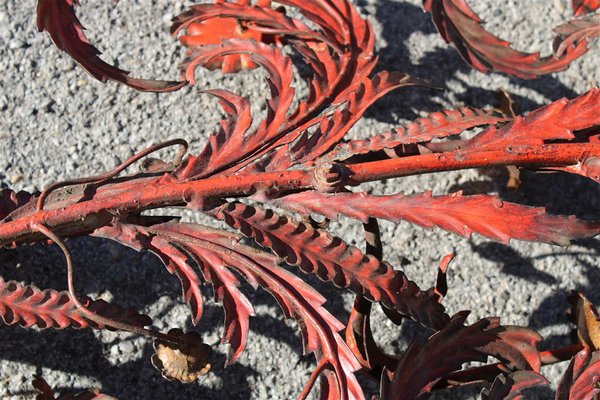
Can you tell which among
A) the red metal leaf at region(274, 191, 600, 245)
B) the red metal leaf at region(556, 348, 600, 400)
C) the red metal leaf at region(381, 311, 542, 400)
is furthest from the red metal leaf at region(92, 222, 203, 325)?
the red metal leaf at region(556, 348, 600, 400)

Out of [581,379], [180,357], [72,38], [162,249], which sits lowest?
[581,379]

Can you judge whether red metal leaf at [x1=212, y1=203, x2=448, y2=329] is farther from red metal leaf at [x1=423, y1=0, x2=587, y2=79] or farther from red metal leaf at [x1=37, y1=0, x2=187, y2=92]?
red metal leaf at [x1=423, y1=0, x2=587, y2=79]

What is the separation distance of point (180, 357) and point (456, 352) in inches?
10.7

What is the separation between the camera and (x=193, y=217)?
94 centimetres

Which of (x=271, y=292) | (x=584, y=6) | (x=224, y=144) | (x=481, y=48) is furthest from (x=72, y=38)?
(x=584, y=6)

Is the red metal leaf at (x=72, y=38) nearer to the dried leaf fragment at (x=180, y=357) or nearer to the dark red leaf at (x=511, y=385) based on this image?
the dried leaf fragment at (x=180, y=357)

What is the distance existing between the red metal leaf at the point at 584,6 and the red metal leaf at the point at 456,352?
41cm

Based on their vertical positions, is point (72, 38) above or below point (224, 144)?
above

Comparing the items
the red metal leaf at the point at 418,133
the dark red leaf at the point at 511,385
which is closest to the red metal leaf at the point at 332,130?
the red metal leaf at the point at 418,133

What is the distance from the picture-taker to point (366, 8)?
1027 mm

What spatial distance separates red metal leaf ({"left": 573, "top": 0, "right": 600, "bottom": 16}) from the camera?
96 centimetres

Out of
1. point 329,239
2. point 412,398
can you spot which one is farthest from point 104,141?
point 412,398

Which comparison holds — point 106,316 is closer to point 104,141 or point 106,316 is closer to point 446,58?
point 104,141

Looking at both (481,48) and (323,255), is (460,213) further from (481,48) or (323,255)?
(481,48)
